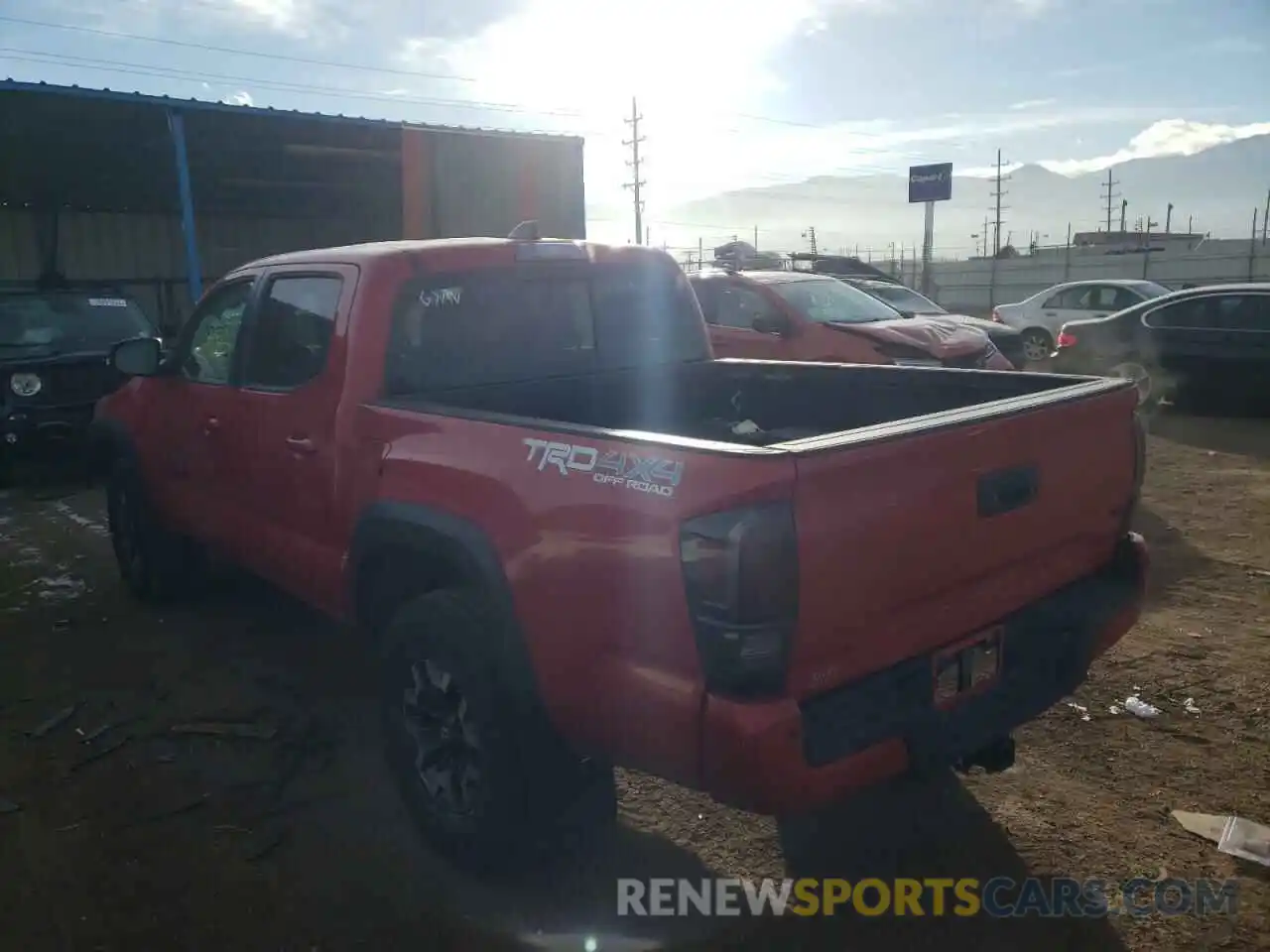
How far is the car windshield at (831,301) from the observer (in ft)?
32.0

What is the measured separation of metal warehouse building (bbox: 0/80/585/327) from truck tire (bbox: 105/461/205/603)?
11.4 m

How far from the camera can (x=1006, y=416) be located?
9.25 feet

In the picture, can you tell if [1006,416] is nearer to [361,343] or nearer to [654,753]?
[654,753]

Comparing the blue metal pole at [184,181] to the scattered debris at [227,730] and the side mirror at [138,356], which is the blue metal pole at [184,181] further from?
the scattered debris at [227,730]

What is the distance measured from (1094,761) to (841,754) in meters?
1.85

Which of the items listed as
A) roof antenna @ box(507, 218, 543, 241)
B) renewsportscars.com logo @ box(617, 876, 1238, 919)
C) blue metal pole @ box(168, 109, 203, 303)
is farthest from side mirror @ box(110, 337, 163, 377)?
blue metal pole @ box(168, 109, 203, 303)

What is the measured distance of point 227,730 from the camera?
13.9 ft

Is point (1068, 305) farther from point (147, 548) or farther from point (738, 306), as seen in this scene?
point (147, 548)

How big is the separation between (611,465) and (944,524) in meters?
0.88

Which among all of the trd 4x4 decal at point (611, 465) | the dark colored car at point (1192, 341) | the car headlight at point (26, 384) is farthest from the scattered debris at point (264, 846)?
the dark colored car at point (1192, 341)

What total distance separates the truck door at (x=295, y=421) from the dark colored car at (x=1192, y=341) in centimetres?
879

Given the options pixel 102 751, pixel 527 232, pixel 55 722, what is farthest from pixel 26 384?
pixel 527 232

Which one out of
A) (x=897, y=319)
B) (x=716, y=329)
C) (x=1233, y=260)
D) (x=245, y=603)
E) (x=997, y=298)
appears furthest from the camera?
(x=997, y=298)

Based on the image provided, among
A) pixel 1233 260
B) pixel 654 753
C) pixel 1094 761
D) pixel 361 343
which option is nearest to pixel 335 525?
pixel 361 343
